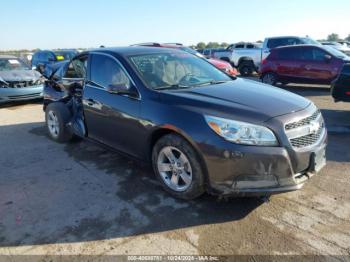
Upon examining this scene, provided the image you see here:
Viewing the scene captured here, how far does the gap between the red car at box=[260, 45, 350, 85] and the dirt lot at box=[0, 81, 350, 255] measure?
6899 millimetres

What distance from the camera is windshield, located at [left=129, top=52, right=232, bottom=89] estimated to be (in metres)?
3.91

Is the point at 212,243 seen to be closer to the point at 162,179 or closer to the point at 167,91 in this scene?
the point at 162,179

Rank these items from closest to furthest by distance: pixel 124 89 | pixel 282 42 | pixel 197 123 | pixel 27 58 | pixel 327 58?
1. pixel 197 123
2. pixel 124 89
3. pixel 327 58
4. pixel 282 42
5. pixel 27 58

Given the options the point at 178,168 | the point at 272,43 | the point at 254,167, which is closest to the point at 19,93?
the point at 178,168

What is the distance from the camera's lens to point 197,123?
317 centimetres

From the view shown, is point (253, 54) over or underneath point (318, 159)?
over

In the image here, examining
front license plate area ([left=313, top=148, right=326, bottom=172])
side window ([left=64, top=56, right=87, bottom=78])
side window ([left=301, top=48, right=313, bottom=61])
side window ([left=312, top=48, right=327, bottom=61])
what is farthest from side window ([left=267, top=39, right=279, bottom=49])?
front license plate area ([left=313, top=148, right=326, bottom=172])

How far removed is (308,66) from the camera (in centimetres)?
1102

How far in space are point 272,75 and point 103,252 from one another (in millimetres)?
10599

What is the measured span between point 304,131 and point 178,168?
1370 mm

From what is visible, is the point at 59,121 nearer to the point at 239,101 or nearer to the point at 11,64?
the point at 239,101

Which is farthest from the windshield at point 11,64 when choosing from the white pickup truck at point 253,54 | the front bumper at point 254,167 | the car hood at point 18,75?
the white pickup truck at point 253,54

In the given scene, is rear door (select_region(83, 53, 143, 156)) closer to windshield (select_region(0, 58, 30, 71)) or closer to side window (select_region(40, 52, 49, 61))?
windshield (select_region(0, 58, 30, 71))

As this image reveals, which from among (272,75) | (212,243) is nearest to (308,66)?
(272,75)
